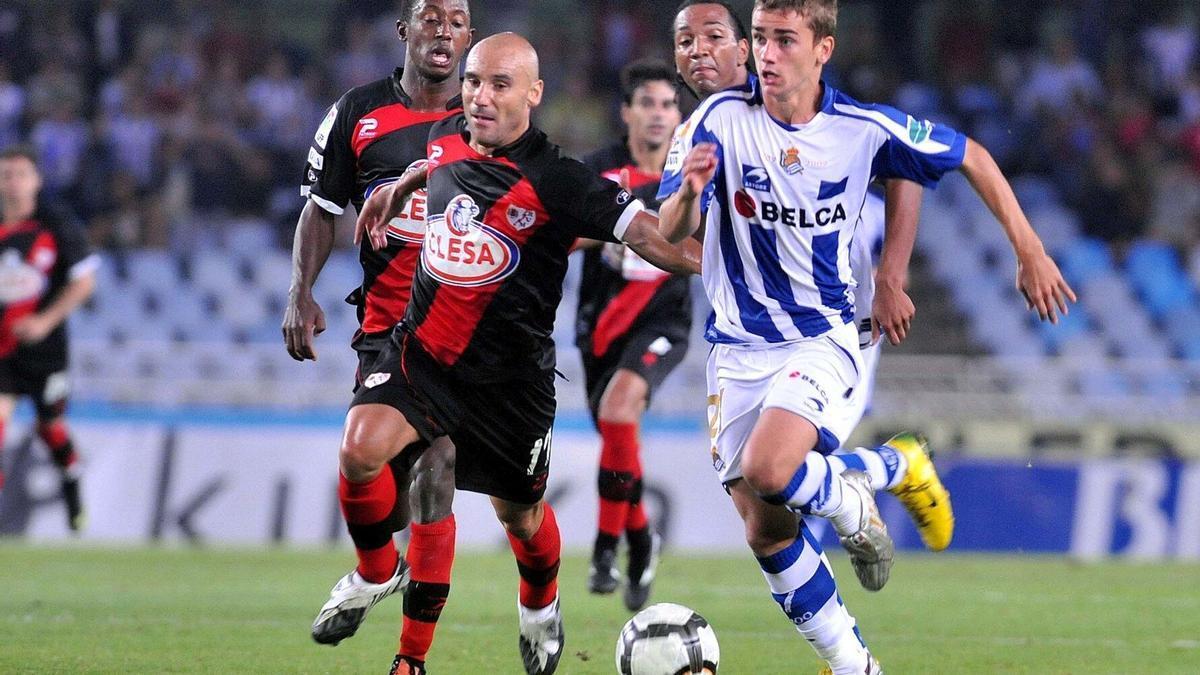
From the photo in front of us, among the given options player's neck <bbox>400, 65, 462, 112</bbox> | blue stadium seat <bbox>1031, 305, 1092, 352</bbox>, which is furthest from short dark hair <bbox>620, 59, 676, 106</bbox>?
blue stadium seat <bbox>1031, 305, 1092, 352</bbox>

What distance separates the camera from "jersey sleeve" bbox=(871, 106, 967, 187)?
5.64 meters

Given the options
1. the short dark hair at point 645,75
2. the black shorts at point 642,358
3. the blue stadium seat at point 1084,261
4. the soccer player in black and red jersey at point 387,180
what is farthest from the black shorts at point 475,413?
the blue stadium seat at point 1084,261

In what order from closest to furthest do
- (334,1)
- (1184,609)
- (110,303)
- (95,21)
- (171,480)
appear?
1. (1184,609)
2. (171,480)
3. (110,303)
4. (95,21)
5. (334,1)

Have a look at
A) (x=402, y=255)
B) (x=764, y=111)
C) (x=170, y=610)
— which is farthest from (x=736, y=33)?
(x=170, y=610)

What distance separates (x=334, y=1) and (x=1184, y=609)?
13.9 m

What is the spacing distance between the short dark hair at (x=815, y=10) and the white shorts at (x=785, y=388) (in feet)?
3.43

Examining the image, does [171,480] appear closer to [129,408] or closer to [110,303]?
[129,408]

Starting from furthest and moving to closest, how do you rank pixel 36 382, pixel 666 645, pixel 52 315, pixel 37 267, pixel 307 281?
pixel 37 267, pixel 36 382, pixel 52 315, pixel 307 281, pixel 666 645

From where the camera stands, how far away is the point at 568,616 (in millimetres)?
8672

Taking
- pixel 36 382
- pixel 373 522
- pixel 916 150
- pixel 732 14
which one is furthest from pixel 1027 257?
pixel 36 382

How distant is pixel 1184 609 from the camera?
9.31m

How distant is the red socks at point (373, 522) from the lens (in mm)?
5867

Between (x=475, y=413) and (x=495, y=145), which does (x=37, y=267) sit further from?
(x=495, y=145)

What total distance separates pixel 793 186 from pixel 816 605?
144 centimetres
